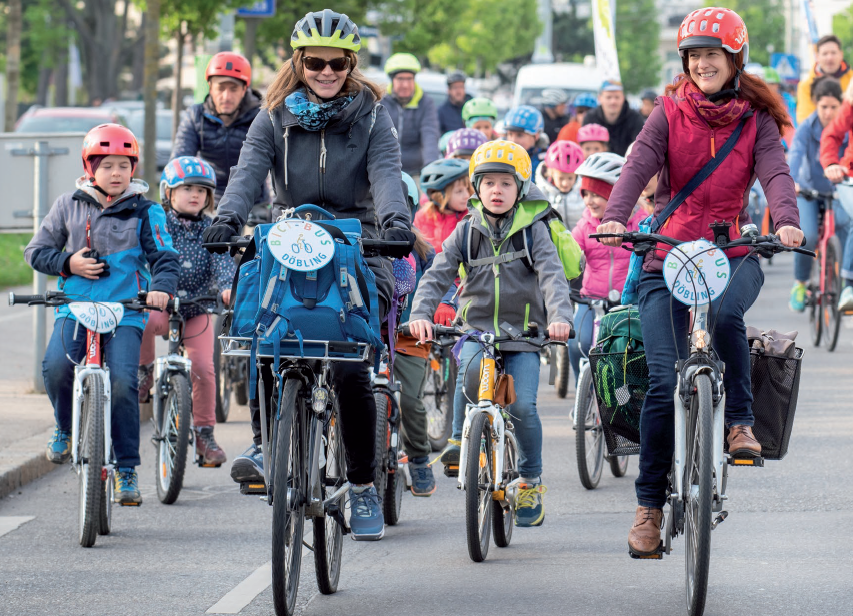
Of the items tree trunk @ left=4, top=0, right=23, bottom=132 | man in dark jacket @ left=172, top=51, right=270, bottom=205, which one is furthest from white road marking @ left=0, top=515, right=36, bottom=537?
tree trunk @ left=4, top=0, right=23, bottom=132

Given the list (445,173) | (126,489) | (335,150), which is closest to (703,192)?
(335,150)

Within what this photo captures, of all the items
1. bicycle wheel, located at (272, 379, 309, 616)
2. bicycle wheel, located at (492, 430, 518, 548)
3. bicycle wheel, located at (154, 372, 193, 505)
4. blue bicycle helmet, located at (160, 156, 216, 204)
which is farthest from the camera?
blue bicycle helmet, located at (160, 156, 216, 204)

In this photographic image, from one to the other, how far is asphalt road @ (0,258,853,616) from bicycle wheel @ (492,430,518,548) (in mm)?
73

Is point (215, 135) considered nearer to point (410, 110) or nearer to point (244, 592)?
point (244, 592)

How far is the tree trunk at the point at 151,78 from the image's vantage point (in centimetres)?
1861

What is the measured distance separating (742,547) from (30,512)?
3521mm

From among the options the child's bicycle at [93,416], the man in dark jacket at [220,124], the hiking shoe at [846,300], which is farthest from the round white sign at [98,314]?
the hiking shoe at [846,300]

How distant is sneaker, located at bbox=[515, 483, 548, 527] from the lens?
22.8 feet

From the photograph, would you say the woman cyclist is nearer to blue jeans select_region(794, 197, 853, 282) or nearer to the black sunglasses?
the black sunglasses

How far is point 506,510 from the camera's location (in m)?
6.82

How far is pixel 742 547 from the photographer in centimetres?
668

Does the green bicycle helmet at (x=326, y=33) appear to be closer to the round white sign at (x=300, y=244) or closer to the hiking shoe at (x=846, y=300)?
the round white sign at (x=300, y=244)

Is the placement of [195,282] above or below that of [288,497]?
above

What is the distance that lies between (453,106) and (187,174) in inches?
408
